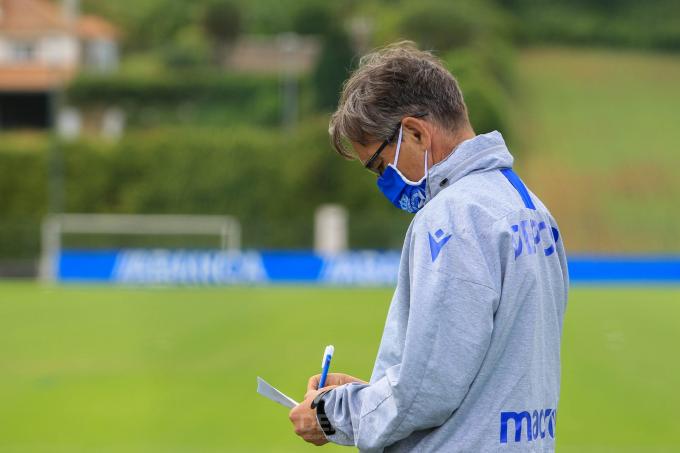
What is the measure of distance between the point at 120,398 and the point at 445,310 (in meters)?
8.08

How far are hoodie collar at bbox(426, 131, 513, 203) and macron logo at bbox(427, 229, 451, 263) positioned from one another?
0.65 feet

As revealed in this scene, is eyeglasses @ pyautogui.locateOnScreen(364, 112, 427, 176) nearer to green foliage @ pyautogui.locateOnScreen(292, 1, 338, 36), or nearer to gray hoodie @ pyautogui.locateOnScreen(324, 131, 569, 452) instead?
gray hoodie @ pyautogui.locateOnScreen(324, 131, 569, 452)

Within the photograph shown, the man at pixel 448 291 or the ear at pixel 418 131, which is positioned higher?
the ear at pixel 418 131

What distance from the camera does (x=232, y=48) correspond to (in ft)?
182

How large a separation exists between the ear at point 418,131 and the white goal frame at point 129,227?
2631 cm

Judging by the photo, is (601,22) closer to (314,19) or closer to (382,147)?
(314,19)

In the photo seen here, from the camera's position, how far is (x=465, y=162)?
239 centimetres

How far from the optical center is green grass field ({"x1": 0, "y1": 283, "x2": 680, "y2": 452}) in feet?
26.7

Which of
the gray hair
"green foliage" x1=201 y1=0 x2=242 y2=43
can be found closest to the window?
"green foliage" x1=201 y1=0 x2=242 y2=43

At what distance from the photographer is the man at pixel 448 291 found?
2.21 meters

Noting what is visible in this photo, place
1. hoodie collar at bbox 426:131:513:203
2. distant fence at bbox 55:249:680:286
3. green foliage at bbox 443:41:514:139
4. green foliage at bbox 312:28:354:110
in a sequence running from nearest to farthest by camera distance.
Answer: hoodie collar at bbox 426:131:513:203 < distant fence at bbox 55:249:680:286 < green foliage at bbox 443:41:514:139 < green foliage at bbox 312:28:354:110

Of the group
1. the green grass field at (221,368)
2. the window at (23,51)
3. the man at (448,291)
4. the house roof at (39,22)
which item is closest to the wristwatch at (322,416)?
the man at (448,291)

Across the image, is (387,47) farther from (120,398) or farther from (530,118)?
(530,118)

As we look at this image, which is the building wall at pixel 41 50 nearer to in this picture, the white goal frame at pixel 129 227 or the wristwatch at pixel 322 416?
the white goal frame at pixel 129 227
